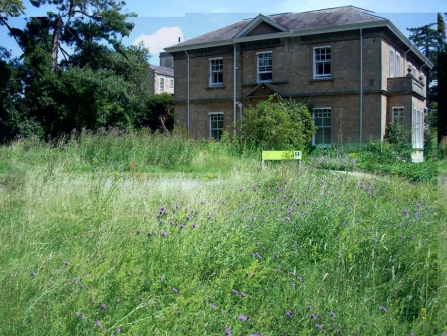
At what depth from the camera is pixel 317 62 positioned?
499 centimetres

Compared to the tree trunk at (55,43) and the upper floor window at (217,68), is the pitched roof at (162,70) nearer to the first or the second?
the upper floor window at (217,68)

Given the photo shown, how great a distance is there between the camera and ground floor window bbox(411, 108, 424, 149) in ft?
8.64

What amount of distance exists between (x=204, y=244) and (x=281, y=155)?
1.24m

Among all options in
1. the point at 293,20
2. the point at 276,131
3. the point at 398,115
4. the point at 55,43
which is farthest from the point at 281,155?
the point at 55,43

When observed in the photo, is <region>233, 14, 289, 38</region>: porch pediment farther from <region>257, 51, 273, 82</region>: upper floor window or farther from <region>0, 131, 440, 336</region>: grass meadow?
<region>0, 131, 440, 336</region>: grass meadow

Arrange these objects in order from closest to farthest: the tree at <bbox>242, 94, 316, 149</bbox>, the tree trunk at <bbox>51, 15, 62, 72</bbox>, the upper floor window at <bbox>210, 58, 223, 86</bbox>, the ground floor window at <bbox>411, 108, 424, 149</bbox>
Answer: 1. the ground floor window at <bbox>411, 108, 424, 149</bbox>
2. the tree trunk at <bbox>51, 15, 62, 72</bbox>
3. the tree at <bbox>242, 94, 316, 149</bbox>
4. the upper floor window at <bbox>210, 58, 223, 86</bbox>

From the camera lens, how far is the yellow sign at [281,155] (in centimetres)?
366

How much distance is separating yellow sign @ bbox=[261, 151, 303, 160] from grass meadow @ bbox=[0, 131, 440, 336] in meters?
0.07

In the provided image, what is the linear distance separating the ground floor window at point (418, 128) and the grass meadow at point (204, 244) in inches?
12.5

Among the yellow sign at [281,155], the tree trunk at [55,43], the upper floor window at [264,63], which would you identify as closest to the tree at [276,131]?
the yellow sign at [281,155]

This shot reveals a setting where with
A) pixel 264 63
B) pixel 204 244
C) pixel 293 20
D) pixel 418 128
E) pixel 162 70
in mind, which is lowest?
pixel 204 244

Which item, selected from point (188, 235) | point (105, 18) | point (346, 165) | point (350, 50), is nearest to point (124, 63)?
point (105, 18)

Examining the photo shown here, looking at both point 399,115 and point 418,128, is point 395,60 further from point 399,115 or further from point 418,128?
point 418,128

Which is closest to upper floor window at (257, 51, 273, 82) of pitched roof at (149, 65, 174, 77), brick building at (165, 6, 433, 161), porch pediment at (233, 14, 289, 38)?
brick building at (165, 6, 433, 161)
